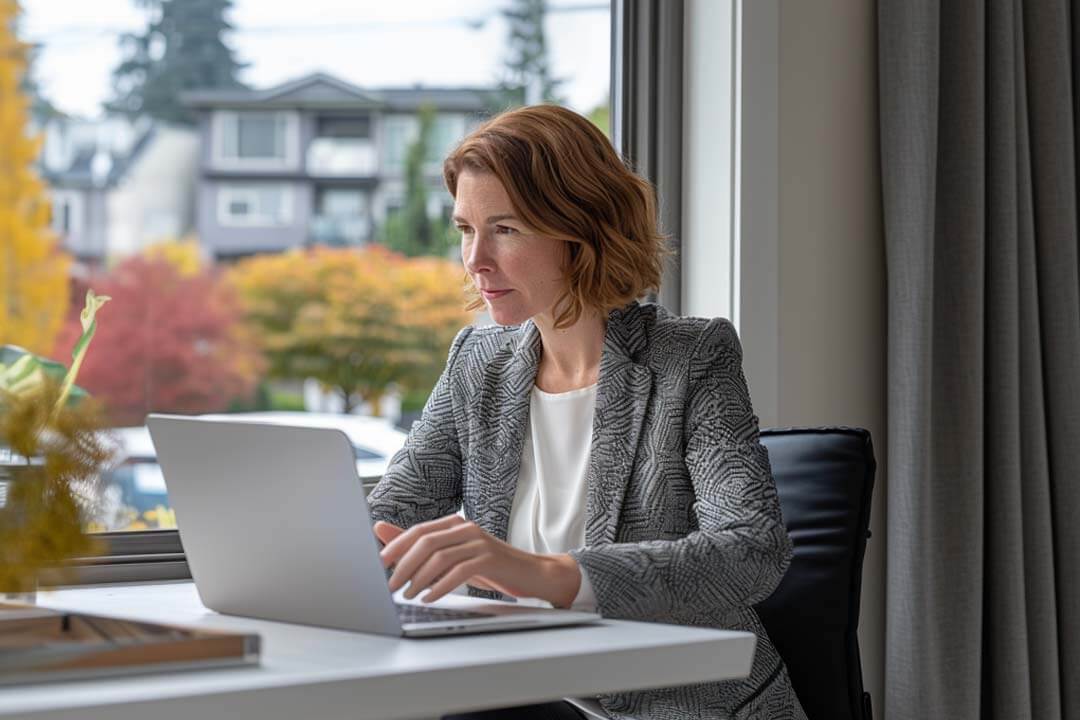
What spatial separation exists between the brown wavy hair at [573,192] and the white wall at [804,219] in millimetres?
613

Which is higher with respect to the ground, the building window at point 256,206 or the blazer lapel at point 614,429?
the building window at point 256,206

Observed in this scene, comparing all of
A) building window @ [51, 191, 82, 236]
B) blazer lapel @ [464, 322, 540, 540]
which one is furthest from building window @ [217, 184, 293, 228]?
blazer lapel @ [464, 322, 540, 540]

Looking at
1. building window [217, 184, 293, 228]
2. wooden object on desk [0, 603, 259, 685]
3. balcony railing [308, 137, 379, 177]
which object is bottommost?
wooden object on desk [0, 603, 259, 685]

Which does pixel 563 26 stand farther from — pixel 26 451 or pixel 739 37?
pixel 26 451

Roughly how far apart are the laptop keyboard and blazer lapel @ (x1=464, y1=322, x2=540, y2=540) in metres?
0.48

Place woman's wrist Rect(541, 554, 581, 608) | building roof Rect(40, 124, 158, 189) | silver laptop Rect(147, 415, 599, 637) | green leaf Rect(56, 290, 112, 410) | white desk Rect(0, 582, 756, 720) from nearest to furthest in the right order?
white desk Rect(0, 582, 756, 720) < silver laptop Rect(147, 415, 599, 637) < woman's wrist Rect(541, 554, 581, 608) < green leaf Rect(56, 290, 112, 410) < building roof Rect(40, 124, 158, 189)

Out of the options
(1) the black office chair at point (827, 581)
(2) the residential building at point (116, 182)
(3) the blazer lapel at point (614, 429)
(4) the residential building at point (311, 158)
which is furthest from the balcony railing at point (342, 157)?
(1) the black office chair at point (827, 581)

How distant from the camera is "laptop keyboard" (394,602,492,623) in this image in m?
1.01

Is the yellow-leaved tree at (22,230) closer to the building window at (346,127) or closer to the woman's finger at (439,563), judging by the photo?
the building window at (346,127)

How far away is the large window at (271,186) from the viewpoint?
227cm

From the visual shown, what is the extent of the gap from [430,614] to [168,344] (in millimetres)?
1660

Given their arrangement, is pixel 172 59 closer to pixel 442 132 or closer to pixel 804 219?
pixel 442 132

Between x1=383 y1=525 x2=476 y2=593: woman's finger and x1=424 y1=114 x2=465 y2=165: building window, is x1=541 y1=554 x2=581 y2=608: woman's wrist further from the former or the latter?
x1=424 y1=114 x2=465 y2=165: building window

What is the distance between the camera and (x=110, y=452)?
995 millimetres
